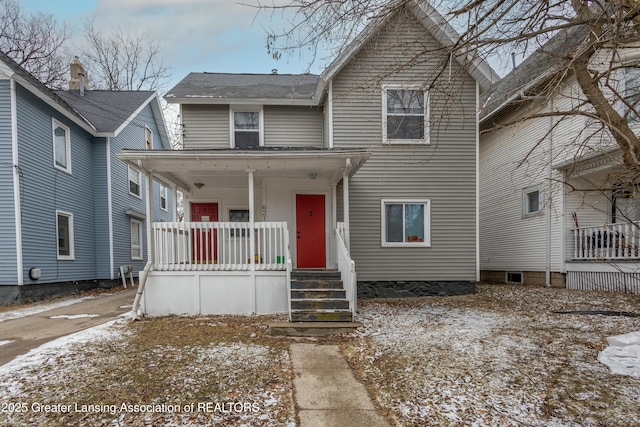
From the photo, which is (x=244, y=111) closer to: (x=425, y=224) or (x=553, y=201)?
(x=425, y=224)

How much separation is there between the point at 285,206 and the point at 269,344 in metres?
4.41

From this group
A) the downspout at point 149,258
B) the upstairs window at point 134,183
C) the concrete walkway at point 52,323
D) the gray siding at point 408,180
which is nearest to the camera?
the concrete walkway at point 52,323

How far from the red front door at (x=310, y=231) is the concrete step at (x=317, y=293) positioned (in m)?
2.33

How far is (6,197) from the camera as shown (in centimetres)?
839

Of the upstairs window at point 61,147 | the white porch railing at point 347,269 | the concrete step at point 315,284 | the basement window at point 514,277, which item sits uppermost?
the upstairs window at point 61,147

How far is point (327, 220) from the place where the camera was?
8.89 meters

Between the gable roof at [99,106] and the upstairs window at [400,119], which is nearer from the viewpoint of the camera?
the upstairs window at [400,119]

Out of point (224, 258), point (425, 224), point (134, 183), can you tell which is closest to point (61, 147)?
point (134, 183)

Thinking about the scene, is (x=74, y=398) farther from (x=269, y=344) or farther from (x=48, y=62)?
(x=48, y=62)

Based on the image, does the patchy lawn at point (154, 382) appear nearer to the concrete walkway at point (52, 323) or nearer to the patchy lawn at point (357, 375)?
the patchy lawn at point (357, 375)

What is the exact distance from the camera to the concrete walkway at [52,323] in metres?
4.95

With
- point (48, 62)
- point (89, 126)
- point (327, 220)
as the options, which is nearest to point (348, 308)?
point (327, 220)

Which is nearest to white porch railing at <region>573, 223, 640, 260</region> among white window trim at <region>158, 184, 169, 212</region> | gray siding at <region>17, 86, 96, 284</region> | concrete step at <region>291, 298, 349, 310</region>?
concrete step at <region>291, 298, 349, 310</region>

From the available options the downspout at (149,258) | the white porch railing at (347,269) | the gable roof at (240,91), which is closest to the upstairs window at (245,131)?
the gable roof at (240,91)
